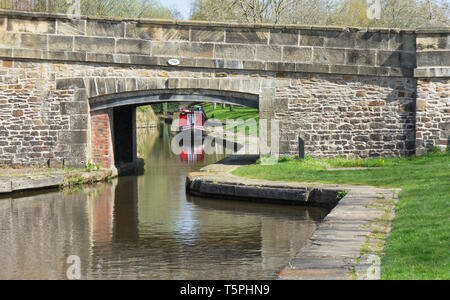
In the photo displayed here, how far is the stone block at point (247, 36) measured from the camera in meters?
18.1

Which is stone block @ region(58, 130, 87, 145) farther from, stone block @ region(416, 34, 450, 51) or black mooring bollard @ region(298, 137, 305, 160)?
stone block @ region(416, 34, 450, 51)

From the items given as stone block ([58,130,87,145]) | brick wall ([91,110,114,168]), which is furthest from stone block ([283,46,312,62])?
stone block ([58,130,87,145])

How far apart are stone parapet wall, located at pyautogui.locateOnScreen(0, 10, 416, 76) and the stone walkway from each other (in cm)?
367

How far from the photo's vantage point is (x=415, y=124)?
18.3 m

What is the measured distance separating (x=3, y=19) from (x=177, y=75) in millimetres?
4597

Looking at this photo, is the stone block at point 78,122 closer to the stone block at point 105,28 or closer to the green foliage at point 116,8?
the stone block at point 105,28

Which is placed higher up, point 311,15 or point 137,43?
point 311,15

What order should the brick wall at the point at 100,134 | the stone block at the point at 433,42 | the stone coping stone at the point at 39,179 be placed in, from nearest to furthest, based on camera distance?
the stone coping stone at the point at 39,179, the stone block at the point at 433,42, the brick wall at the point at 100,134

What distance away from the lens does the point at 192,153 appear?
2970 cm

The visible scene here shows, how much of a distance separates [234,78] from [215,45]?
0.97 meters

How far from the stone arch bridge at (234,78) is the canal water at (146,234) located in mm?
2671

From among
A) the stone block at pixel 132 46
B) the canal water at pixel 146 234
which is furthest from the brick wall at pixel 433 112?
the stone block at pixel 132 46
